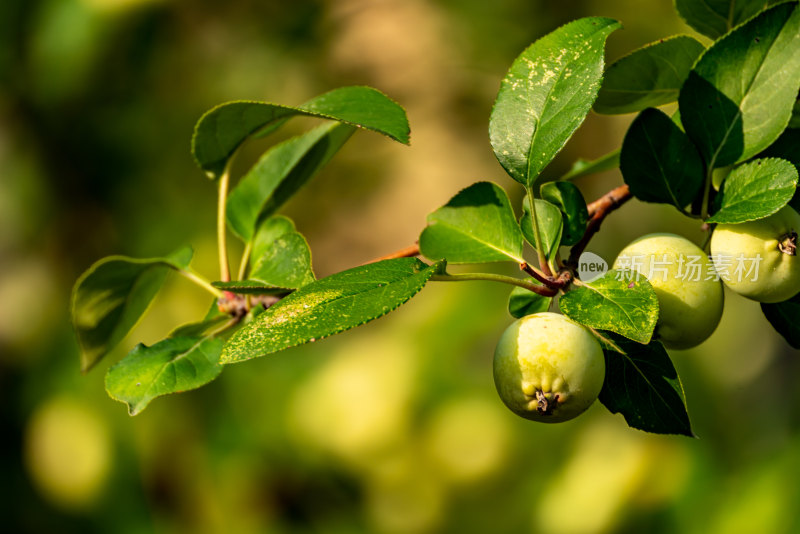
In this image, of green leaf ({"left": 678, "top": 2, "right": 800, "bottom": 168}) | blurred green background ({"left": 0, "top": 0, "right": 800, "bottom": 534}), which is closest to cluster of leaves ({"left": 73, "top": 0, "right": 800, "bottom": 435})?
green leaf ({"left": 678, "top": 2, "right": 800, "bottom": 168})

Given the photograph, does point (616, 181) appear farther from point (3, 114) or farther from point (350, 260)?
point (3, 114)

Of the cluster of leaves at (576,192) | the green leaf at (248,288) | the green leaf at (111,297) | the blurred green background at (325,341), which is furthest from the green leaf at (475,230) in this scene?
the blurred green background at (325,341)

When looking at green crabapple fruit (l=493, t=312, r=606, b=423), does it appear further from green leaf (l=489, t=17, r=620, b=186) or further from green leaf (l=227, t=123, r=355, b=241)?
green leaf (l=227, t=123, r=355, b=241)

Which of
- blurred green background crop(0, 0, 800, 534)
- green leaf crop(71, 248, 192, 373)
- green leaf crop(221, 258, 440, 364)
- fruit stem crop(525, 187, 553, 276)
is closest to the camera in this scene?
green leaf crop(221, 258, 440, 364)

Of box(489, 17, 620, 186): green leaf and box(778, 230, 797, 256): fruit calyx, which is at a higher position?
box(489, 17, 620, 186): green leaf

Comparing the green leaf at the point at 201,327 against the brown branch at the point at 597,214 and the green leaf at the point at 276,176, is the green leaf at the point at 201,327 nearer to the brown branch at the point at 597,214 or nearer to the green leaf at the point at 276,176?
the green leaf at the point at 276,176

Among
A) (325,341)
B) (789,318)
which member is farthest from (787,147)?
(325,341)
